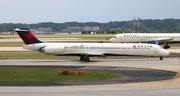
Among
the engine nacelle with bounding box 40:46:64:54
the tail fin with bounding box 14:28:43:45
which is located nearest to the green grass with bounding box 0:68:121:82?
the engine nacelle with bounding box 40:46:64:54

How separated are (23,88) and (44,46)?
2593 cm

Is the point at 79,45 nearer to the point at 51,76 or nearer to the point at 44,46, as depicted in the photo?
the point at 44,46

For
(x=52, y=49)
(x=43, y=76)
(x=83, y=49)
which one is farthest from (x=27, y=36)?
(x=43, y=76)

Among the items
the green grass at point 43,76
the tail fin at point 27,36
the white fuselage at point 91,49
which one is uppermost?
the tail fin at point 27,36

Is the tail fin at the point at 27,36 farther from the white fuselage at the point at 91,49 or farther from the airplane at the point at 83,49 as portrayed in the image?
the white fuselage at the point at 91,49

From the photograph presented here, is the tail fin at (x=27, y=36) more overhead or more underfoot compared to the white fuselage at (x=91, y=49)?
more overhead

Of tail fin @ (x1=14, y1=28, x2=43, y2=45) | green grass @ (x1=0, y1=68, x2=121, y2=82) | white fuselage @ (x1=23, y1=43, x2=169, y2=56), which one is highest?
tail fin @ (x1=14, y1=28, x2=43, y2=45)

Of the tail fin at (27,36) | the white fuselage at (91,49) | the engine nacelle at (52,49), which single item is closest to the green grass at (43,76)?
the engine nacelle at (52,49)

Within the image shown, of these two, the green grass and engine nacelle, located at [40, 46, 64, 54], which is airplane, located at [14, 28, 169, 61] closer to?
engine nacelle, located at [40, 46, 64, 54]

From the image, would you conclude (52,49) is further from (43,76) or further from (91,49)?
(43,76)

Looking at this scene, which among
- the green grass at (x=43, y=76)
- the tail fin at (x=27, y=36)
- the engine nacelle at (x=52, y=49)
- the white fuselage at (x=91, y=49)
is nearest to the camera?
the green grass at (x=43, y=76)

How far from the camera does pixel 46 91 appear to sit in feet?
96.3

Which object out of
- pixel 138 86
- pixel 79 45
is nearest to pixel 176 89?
pixel 138 86

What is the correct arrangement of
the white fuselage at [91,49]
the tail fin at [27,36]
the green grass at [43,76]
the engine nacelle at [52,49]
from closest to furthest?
1. the green grass at [43,76]
2. the engine nacelle at [52,49]
3. the white fuselage at [91,49]
4. the tail fin at [27,36]
